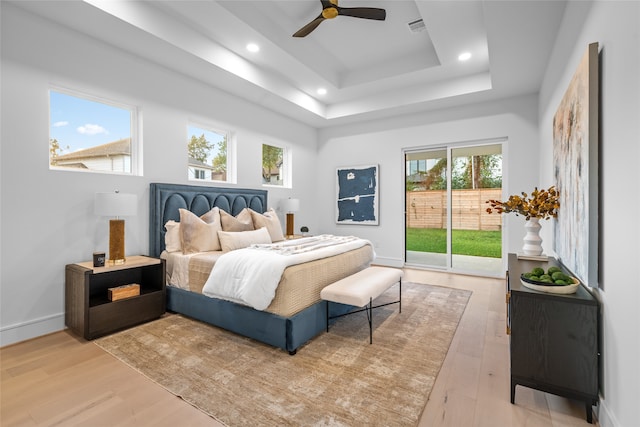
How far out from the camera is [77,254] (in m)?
3.00

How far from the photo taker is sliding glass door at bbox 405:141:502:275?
5.03m

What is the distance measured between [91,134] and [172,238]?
1.35 metres

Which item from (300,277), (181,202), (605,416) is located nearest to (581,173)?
(605,416)

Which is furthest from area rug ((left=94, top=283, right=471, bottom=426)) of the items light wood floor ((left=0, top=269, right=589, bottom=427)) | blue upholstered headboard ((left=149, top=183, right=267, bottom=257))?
blue upholstered headboard ((left=149, top=183, right=267, bottom=257))

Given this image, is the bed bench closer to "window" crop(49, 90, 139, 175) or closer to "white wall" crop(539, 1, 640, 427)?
"white wall" crop(539, 1, 640, 427)

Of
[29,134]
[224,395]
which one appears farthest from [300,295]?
[29,134]

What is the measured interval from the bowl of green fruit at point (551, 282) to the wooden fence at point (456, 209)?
332cm

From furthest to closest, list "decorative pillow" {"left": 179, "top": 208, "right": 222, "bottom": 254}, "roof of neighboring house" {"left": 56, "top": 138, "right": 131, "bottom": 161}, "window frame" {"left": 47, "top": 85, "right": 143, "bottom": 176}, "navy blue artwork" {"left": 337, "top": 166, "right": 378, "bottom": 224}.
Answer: "navy blue artwork" {"left": 337, "top": 166, "right": 378, "bottom": 224}
"decorative pillow" {"left": 179, "top": 208, "right": 222, "bottom": 254}
"window frame" {"left": 47, "top": 85, "right": 143, "bottom": 176}
"roof of neighboring house" {"left": 56, "top": 138, "right": 131, "bottom": 161}

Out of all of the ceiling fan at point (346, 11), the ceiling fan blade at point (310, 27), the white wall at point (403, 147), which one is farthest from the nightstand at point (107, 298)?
the white wall at point (403, 147)

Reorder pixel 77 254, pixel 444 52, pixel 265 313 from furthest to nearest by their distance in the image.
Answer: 1. pixel 444 52
2. pixel 77 254
3. pixel 265 313

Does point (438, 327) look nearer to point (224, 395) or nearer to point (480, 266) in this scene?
point (224, 395)

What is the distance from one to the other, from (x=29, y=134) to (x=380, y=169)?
4899mm

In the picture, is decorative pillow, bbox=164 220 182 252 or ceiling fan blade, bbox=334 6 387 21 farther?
decorative pillow, bbox=164 220 182 252

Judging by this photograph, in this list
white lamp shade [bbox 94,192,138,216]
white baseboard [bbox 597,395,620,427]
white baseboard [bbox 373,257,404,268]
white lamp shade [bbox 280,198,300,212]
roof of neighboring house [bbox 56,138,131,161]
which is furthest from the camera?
white baseboard [bbox 373,257,404,268]
